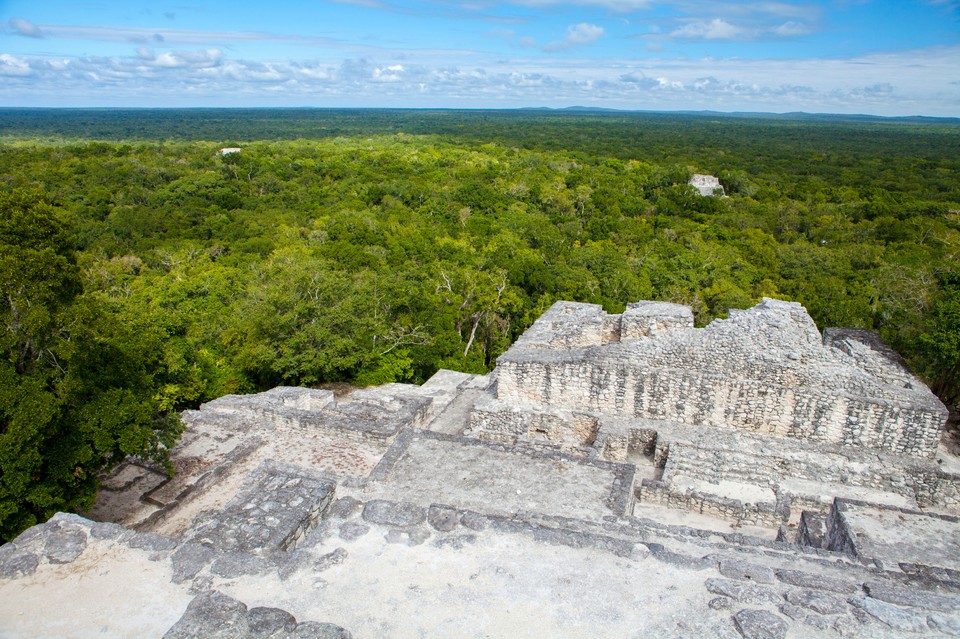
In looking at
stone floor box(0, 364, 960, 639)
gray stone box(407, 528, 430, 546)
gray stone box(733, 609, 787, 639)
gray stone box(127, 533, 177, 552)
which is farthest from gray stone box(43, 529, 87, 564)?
gray stone box(733, 609, 787, 639)

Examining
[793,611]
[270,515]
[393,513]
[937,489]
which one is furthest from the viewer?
[937,489]

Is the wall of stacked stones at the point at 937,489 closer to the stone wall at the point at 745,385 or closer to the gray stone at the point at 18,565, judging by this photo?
the stone wall at the point at 745,385

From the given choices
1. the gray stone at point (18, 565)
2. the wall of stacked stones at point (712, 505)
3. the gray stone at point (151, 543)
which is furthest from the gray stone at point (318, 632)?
the wall of stacked stones at point (712, 505)

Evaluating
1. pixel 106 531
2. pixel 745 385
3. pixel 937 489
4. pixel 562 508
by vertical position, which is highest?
pixel 106 531

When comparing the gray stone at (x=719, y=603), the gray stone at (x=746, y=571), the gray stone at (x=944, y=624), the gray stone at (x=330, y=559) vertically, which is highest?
the gray stone at (x=944, y=624)

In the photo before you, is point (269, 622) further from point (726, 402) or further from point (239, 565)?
point (726, 402)

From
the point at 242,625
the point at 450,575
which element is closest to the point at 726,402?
the point at 450,575

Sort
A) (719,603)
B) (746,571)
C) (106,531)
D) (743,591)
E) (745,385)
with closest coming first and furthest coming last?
(719,603), (743,591), (746,571), (106,531), (745,385)

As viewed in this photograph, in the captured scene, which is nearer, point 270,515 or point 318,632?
point 318,632
